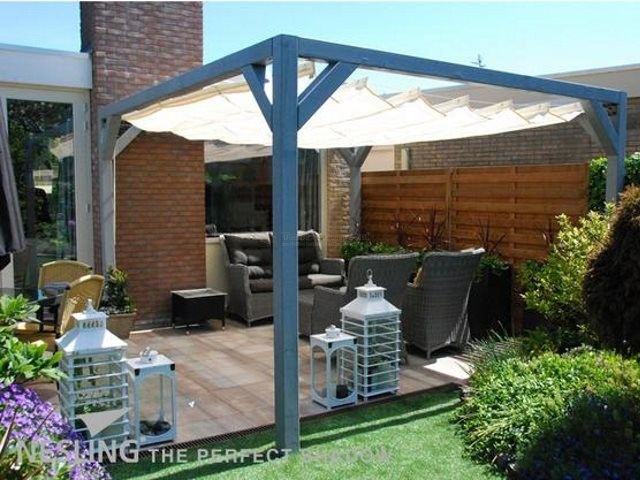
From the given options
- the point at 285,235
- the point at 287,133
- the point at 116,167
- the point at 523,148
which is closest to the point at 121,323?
the point at 116,167

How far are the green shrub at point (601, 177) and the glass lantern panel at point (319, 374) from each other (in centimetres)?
350

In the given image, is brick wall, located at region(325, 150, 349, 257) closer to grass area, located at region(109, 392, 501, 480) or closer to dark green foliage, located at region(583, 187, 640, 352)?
grass area, located at region(109, 392, 501, 480)

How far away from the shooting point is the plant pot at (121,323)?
7706mm

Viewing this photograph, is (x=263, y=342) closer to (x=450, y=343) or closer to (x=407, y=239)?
(x=450, y=343)

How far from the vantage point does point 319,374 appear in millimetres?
6270

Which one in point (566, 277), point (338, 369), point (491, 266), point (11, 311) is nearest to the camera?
point (11, 311)

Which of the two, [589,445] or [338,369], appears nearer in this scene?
[589,445]

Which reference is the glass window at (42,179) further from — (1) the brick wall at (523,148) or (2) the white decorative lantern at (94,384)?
(1) the brick wall at (523,148)

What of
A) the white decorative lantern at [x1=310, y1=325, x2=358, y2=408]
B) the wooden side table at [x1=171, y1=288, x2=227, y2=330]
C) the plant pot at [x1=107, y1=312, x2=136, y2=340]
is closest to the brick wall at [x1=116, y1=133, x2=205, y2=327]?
the wooden side table at [x1=171, y1=288, x2=227, y2=330]

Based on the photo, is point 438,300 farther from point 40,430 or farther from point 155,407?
point 40,430

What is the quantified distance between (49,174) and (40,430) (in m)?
5.44

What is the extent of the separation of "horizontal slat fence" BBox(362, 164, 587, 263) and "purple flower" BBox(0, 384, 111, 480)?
595 centimetres

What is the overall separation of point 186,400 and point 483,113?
4.25 m

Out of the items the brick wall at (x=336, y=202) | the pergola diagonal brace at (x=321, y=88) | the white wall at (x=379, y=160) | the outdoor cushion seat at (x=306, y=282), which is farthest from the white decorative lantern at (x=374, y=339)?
the white wall at (x=379, y=160)
